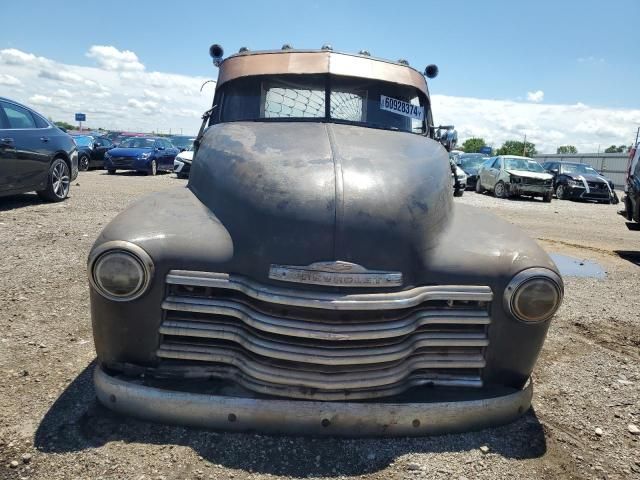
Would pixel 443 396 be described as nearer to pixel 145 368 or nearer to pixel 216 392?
pixel 216 392

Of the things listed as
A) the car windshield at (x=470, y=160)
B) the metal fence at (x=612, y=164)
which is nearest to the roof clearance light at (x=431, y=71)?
the car windshield at (x=470, y=160)

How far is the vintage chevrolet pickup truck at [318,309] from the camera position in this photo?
8.13 feet

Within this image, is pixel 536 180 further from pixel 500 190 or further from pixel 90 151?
pixel 90 151

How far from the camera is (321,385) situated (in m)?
2.48

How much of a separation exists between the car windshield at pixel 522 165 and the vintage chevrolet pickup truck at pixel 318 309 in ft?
58.5

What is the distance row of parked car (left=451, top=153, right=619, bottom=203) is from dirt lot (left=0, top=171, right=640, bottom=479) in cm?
1430

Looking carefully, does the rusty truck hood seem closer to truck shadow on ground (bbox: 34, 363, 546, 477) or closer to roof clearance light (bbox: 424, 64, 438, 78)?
truck shadow on ground (bbox: 34, 363, 546, 477)

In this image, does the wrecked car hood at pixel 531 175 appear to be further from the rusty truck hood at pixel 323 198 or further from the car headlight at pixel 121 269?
the car headlight at pixel 121 269

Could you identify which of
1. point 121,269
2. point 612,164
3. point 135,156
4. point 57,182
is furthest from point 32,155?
point 612,164

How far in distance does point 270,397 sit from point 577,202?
20687mm

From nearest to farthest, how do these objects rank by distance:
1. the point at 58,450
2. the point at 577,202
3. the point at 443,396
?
the point at 58,450 < the point at 443,396 < the point at 577,202

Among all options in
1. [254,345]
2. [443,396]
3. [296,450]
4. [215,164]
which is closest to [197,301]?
[254,345]

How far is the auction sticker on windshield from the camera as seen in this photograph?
14.3ft

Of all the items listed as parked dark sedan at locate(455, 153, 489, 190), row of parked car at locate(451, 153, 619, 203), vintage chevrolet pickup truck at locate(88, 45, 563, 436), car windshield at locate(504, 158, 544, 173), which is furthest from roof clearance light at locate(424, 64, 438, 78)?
parked dark sedan at locate(455, 153, 489, 190)
